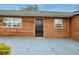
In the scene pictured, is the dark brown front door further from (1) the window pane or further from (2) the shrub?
(2) the shrub

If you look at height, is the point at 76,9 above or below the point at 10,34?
above

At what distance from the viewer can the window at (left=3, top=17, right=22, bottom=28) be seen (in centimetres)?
904

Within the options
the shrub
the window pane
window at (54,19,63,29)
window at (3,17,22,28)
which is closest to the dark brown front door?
window at (54,19,63,29)

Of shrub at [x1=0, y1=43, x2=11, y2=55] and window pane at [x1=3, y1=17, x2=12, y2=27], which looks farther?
window pane at [x1=3, y1=17, x2=12, y2=27]

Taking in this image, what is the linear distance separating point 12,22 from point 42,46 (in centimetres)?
143

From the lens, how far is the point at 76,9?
348 inches

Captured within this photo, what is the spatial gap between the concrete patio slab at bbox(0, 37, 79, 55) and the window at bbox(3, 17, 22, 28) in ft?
1.79

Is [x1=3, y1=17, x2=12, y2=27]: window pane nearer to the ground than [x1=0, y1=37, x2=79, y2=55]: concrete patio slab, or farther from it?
farther from it

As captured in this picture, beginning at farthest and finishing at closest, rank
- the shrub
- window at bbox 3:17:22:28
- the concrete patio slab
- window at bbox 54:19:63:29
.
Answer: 1. window at bbox 54:19:63:29
2. window at bbox 3:17:22:28
3. the concrete patio slab
4. the shrub

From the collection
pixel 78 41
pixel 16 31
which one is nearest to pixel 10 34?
pixel 16 31

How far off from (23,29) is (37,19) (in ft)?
2.04

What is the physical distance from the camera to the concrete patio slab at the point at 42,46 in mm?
8938

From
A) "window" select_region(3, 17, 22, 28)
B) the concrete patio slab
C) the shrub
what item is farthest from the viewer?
"window" select_region(3, 17, 22, 28)
